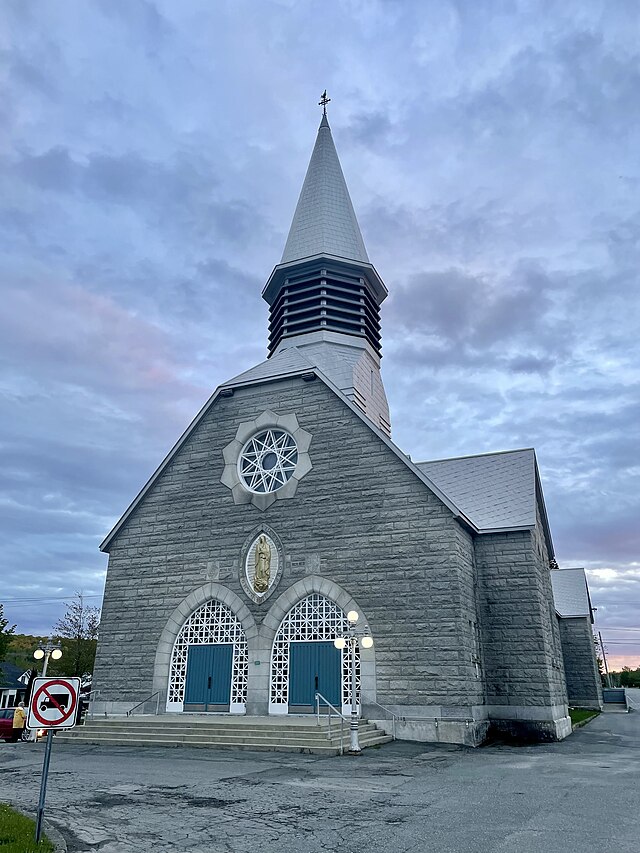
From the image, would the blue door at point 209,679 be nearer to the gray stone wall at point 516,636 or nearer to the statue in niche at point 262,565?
the statue in niche at point 262,565

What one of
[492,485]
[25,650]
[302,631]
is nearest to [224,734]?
[302,631]

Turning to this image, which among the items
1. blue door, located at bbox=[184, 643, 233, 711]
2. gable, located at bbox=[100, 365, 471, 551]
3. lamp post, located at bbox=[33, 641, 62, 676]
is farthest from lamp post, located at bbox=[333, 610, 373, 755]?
lamp post, located at bbox=[33, 641, 62, 676]

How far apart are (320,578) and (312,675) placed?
2591 millimetres

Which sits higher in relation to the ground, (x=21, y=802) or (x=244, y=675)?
(x=244, y=675)

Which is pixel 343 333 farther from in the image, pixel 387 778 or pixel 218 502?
pixel 387 778

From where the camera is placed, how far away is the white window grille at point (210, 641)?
63.9 feet

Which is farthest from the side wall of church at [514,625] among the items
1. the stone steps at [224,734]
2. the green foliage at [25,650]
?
the green foliage at [25,650]

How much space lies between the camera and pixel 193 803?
8.84 metres

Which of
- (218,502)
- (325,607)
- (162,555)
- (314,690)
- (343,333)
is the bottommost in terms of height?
(314,690)

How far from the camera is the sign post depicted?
6.69 metres

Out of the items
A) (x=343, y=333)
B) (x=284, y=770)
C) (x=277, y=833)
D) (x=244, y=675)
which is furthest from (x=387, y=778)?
(x=343, y=333)

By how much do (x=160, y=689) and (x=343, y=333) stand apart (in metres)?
14.7

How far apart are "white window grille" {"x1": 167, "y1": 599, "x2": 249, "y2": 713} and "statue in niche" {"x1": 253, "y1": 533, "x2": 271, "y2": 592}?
1292 mm

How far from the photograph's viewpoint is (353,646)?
17250mm
